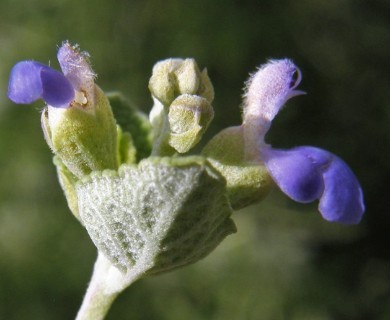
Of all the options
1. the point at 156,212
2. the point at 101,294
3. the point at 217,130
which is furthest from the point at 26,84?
the point at 217,130

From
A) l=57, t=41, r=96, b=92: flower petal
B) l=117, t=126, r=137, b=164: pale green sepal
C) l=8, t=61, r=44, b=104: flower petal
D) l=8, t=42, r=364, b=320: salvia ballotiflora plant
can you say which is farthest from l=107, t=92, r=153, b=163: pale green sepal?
l=8, t=61, r=44, b=104: flower petal

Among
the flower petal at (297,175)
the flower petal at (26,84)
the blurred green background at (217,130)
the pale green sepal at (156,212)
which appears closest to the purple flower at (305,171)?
the flower petal at (297,175)

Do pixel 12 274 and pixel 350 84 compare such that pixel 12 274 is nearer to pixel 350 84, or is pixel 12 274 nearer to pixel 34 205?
pixel 34 205

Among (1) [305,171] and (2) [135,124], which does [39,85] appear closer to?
(1) [305,171]

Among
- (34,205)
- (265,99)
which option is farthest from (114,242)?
(34,205)

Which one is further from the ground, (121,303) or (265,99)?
(265,99)

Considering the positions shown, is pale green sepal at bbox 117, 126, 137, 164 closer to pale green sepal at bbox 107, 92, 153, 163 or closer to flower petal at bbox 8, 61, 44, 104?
pale green sepal at bbox 107, 92, 153, 163
